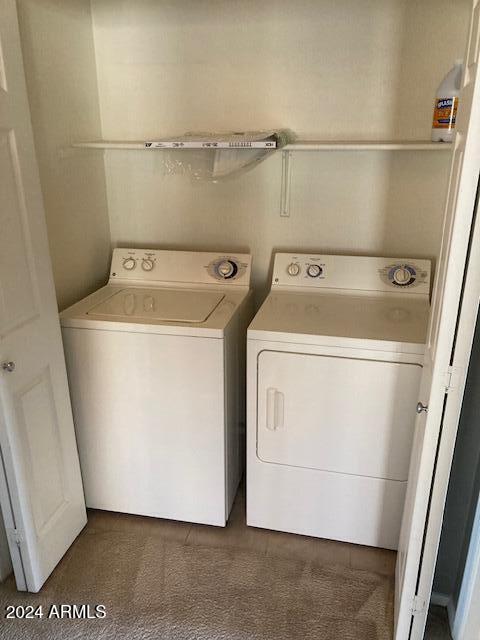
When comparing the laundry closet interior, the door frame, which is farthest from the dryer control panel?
the door frame

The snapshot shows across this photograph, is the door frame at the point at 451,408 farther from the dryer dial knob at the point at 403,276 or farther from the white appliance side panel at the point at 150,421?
the dryer dial knob at the point at 403,276

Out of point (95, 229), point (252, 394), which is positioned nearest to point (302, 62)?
point (95, 229)

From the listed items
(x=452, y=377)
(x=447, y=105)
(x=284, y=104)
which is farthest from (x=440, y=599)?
(x=284, y=104)

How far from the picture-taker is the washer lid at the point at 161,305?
1940 millimetres

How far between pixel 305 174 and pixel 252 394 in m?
1.03

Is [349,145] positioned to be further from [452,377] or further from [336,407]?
[452,377]

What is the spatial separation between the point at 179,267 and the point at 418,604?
5.20ft

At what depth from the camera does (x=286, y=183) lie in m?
2.29

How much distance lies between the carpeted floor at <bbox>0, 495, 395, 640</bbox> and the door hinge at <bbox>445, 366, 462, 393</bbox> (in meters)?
0.98

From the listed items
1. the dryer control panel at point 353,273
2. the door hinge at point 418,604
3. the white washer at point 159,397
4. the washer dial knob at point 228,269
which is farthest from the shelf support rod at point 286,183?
the door hinge at point 418,604

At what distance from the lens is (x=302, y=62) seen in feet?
6.97

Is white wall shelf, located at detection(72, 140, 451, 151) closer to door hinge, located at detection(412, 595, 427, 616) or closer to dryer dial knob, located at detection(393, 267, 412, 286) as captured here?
dryer dial knob, located at detection(393, 267, 412, 286)

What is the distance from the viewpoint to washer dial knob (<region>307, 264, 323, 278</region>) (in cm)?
224

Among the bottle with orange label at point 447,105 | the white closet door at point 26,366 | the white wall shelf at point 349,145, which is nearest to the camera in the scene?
the white closet door at point 26,366
